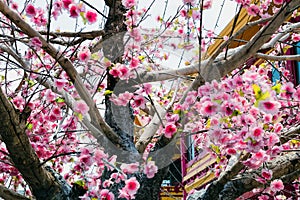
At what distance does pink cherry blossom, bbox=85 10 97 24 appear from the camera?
134 inches

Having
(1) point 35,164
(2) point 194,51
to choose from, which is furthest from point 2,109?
(2) point 194,51

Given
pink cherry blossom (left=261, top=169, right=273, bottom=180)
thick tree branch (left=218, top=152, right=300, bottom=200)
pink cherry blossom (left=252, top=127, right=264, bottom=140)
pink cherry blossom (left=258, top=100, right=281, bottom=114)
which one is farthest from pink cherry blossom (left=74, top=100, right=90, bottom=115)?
pink cherry blossom (left=261, top=169, right=273, bottom=180)

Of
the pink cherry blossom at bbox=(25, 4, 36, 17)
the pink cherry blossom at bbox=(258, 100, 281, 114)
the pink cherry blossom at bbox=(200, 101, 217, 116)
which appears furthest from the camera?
the pink cherry blossom at bbox=(25, 4, 36, 17)

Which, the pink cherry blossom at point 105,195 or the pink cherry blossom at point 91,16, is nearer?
the pink cherry blossom at point 91,16

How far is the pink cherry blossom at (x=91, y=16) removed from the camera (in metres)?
3.40

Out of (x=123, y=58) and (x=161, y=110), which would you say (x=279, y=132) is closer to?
(x=161, y=110)

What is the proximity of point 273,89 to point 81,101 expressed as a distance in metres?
1.59

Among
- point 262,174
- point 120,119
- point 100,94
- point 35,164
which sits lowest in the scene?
point 262,174

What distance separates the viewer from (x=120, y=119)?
458 cm

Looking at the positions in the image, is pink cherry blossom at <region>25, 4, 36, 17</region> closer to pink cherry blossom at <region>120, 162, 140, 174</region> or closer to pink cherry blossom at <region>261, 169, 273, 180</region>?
pink cherry blossom at <region>120, 162, 140, 174</region>

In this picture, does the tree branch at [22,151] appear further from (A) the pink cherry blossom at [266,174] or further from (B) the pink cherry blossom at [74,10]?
(A) the pink cherry blossom at [266,174]

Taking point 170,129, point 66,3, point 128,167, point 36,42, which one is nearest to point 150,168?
point 128,167

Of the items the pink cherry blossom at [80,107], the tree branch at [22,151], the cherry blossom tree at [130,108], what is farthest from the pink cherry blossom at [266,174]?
the tree branch at [22,151]

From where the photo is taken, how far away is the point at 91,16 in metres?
3.42
